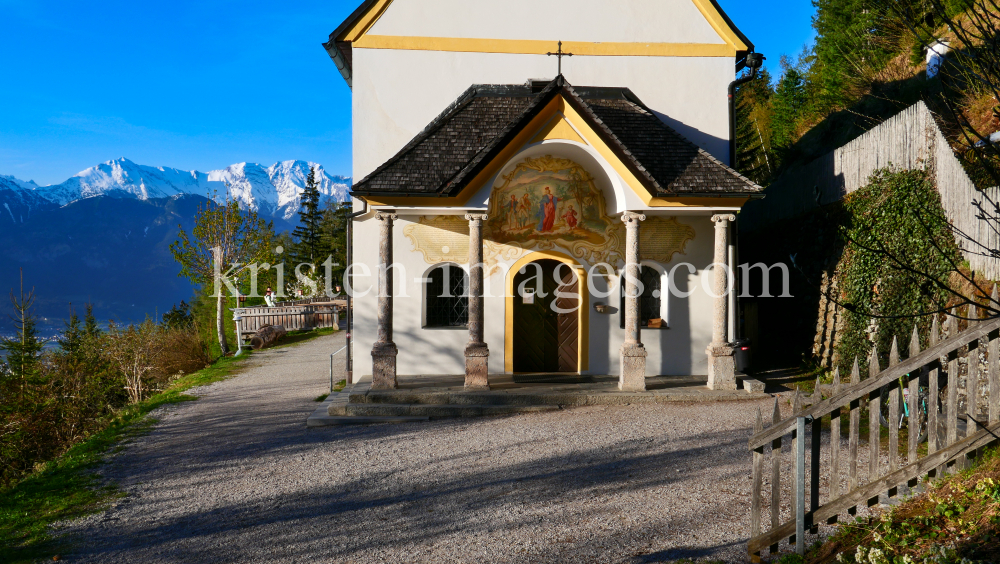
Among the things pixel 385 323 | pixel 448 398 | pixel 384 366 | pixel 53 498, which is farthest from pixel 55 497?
pixel 448 398

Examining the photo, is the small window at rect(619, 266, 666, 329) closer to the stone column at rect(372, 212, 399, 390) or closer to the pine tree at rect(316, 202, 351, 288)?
the stone column at rect(372, 212, 399, 390)

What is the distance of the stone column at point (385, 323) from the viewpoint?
400 inches

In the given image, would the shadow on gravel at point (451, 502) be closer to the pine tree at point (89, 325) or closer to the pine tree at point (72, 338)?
the pine tree at point (72, 338)

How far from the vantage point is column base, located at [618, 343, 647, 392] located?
10.4 m

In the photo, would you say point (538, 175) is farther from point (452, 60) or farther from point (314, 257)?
point (314, 257)

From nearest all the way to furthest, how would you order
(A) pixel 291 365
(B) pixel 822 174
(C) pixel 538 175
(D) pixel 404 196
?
(D) pixel 404 196
(C) pixel 538 175
(B) pixel 822 174
(A) pixel 291 365

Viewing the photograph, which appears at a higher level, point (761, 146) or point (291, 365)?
point (761, 146)

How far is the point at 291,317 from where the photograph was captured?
87.5 ft

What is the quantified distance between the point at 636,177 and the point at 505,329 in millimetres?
3964

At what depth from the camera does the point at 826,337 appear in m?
12.1

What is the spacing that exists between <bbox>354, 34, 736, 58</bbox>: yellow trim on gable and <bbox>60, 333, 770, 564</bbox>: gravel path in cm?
725

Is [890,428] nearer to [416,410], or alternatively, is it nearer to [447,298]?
[416,410]

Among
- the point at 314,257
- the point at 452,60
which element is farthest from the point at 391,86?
the point at 314,257

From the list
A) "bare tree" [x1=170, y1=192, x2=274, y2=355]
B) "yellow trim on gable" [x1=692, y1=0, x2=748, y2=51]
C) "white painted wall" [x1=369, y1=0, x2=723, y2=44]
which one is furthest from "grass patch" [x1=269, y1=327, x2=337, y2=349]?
"yellow trim on gable" [x1=692, y1=0, x2=748, y2=51]
